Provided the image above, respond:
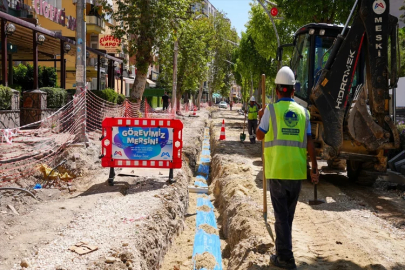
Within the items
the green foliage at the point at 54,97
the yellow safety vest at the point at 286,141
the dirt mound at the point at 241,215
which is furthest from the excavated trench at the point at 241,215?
the green foliage at the point at 54,97

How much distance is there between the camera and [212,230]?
8445 millimetres

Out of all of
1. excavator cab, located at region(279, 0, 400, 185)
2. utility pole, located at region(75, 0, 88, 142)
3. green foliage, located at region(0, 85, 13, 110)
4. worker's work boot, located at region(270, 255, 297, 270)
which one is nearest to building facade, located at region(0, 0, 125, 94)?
utility pole, located at region(75, 0, 88, 142)

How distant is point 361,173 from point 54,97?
1083 cm

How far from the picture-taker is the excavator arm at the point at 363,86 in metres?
→ 8.68

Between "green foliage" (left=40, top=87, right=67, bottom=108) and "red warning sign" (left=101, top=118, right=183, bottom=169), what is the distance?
7.79m

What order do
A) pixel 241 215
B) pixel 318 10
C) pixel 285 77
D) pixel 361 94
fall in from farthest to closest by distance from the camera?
pixel 318 10 < pixel 361 94 < pixel 241 215 < pixel 285 77

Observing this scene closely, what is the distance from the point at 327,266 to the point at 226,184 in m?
5.56

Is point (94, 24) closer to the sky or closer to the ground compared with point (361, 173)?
closer to the sky

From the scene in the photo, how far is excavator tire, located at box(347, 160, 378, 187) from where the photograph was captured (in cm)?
1021

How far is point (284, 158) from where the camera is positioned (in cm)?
484

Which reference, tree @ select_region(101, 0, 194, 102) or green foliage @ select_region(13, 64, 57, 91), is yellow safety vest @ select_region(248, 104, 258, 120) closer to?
tree @ select_region(101, 0, 194, 102)

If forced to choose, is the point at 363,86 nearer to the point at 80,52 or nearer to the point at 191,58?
the point at 80,52

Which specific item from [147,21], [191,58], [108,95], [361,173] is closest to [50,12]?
[108,95]

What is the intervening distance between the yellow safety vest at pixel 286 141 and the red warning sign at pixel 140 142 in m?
4.13
